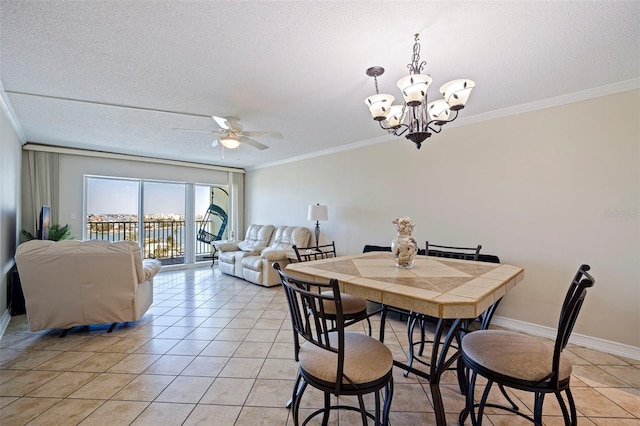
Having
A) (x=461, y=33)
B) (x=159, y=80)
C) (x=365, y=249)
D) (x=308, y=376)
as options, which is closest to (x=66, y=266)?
(x=159, y=80)

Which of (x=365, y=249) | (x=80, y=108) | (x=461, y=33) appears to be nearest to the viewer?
(x=461, y=33)

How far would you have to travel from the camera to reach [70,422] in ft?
5.37

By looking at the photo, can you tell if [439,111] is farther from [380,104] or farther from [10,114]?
[10,114]

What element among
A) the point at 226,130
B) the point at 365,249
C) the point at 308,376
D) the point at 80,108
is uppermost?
the point at 80,108

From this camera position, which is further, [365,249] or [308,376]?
[365,249]

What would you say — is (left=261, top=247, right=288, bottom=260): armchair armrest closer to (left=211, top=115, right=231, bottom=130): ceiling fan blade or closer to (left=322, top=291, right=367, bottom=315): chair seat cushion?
(left=211, top=115, right=231, bottom=130): ceiling fan blade

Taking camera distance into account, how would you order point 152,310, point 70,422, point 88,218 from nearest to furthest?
1. point 70,422
2. point 152,310
3. point 88,218

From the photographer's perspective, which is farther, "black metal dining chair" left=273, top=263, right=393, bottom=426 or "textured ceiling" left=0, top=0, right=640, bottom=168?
"textured ceiling" left=0, top=0, right=640, bottom=168

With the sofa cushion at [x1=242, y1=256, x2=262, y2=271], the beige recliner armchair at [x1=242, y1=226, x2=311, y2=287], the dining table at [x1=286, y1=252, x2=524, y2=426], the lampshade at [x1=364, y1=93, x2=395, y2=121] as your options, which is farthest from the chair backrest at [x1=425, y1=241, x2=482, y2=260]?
the sofa cushion at [x1=242, y1=256, x2=262, y2=271]

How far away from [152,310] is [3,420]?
1.94 m

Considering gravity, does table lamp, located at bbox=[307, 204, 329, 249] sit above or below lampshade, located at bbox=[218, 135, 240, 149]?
below

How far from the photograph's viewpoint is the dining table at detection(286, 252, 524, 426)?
1.20 metres

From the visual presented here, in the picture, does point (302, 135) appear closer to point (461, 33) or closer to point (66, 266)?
point (461, 33)

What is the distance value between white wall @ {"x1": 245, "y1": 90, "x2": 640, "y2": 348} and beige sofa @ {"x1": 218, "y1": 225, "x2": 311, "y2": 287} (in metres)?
1.65
